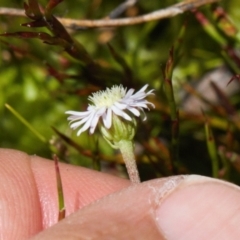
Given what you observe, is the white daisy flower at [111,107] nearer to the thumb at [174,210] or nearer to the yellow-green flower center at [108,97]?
the yellow-green flower center at [108,97]

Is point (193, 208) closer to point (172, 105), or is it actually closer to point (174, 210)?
point (174, 210)

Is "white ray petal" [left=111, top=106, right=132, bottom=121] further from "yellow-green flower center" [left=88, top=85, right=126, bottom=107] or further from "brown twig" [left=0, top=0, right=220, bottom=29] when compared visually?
"brown twig" [left=0, top=0, right=220, bottom=29]

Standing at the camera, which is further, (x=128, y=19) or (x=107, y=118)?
(x=128, y=19)

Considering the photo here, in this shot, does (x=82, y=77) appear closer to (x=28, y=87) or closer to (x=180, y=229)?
(x=28, y=87)

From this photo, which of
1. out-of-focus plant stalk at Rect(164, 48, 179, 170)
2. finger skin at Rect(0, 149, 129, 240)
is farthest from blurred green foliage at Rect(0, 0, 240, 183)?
out-of-focus plant stalk at Rect(164, 48, 179, 170)

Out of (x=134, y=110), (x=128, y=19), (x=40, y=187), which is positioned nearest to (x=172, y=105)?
(x=134, y=110)

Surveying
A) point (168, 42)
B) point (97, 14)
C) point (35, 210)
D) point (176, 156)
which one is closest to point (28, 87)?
point (97, 14)

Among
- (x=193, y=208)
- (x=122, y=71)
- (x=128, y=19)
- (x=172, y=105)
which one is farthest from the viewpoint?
(x=122, y=71)
